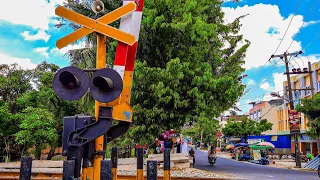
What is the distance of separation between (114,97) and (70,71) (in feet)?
2.23

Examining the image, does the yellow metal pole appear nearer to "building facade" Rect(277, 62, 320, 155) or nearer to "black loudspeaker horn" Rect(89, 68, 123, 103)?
"black loudspeaker horn" Rect(89, 68, 123, 103)

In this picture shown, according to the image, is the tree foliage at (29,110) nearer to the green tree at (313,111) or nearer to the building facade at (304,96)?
the green tree at (313,111)

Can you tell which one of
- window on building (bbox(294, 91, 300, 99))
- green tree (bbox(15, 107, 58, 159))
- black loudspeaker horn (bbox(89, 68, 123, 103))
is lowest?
green tree (bbox(15, 107, 58, 159))

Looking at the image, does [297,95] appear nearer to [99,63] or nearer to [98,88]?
[99,63]

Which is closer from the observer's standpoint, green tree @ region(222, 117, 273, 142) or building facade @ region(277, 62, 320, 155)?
building facade @ region(277, 62, 320, 155)

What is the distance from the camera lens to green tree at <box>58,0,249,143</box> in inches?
526

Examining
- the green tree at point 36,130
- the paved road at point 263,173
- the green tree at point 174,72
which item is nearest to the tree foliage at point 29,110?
the green tree at point 36,130

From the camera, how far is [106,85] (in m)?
4.14

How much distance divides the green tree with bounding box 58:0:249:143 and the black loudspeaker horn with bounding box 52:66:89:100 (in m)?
8.58

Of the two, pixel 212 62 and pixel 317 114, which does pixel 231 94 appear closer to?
pixel 212 62

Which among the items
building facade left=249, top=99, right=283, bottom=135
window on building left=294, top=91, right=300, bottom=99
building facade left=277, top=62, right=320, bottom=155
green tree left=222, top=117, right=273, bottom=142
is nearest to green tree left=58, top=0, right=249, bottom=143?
building facade left=277, top=62, right=320, bottom=155

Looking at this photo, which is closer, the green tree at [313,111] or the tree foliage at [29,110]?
the tree foliage at [29,110]

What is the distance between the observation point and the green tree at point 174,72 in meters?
13.4

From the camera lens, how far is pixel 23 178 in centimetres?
364
